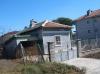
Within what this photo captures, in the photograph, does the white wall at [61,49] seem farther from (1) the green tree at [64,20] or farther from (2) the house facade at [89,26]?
(1) the green tree at [64,20]

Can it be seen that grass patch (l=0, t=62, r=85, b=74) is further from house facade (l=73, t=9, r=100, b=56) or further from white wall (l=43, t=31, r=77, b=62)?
house facade (l=73, t=9, r=100, b=56)

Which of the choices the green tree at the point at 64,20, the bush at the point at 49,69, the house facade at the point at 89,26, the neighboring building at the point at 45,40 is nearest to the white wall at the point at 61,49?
the neighboring building at the point at 45,40

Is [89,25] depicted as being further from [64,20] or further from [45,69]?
[45,69]

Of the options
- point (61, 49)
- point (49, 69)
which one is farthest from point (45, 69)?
point (61, 49)

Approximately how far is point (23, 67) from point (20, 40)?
883 centimetres

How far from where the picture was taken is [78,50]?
83.4 feet

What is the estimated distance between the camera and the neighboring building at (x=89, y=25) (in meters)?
46.1

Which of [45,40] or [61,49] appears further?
[61,49]

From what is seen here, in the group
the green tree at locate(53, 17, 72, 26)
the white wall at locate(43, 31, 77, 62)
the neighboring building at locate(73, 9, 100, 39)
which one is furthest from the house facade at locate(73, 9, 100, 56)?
the white wall at locate(43, 31, 77, 62)

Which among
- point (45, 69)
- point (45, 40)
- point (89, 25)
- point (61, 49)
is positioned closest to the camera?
point (45, 69)

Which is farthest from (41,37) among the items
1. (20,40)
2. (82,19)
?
(82,19)

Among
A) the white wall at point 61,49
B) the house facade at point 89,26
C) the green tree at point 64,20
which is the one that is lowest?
the white wall at point 61,49

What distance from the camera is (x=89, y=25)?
4800 centimetres

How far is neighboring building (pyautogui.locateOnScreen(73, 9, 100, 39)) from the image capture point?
46.1 meters
